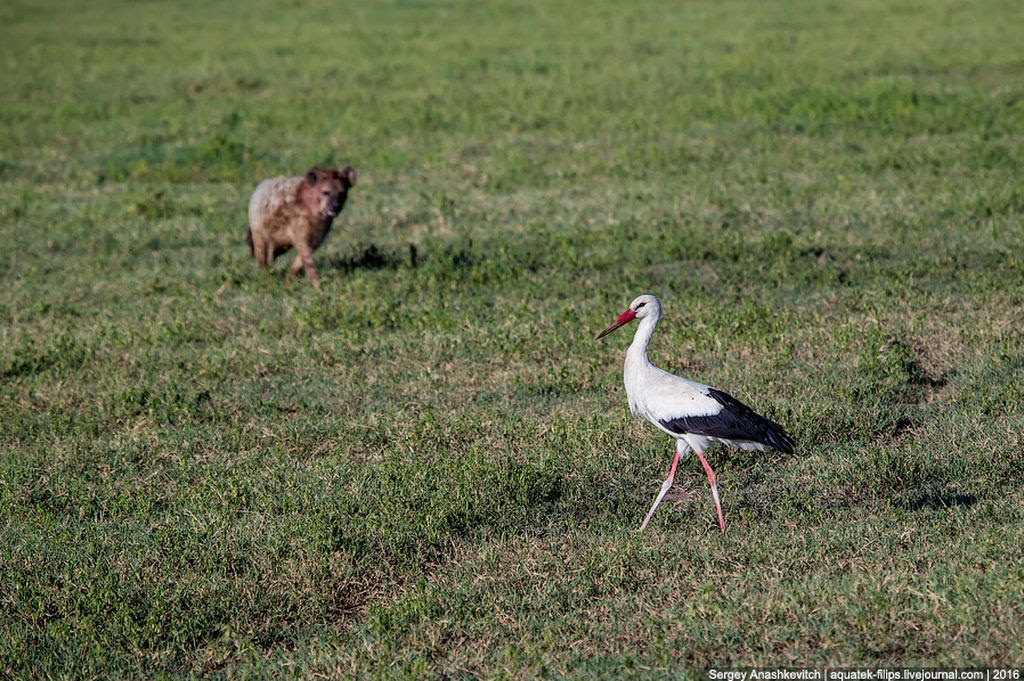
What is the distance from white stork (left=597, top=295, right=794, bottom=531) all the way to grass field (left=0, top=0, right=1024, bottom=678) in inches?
13.3

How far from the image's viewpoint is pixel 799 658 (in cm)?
474

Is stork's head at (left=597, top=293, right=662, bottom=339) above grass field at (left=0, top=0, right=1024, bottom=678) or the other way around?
above

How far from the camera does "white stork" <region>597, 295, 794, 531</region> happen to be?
590 cm

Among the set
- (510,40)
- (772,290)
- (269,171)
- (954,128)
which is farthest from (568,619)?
(510,40)

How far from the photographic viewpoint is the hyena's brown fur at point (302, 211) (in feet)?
35.1

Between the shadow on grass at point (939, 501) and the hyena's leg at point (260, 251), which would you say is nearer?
the shadow on grass at point (939, 501)

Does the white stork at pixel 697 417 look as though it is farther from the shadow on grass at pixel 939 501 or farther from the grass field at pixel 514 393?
the shadow on grass at pixel 939 501

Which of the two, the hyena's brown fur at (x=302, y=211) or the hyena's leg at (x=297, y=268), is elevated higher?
the hyena's brown fur at (x=302, y=211)

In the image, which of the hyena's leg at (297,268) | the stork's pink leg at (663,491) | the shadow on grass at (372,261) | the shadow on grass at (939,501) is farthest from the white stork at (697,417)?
the hyena's leg at (297,268)

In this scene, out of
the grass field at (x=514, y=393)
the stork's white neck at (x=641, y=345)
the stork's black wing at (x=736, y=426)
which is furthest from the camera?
the stork's white neck at (x=641, y=345)

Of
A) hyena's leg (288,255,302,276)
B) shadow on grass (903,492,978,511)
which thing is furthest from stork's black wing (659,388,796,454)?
hyena's leg (288,255,302,276)

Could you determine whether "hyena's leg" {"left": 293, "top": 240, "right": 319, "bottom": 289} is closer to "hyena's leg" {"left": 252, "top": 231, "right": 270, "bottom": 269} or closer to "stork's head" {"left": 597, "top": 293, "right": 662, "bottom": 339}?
"hyena's leg" {"left": 252, "top": 231, "right": 270, "bottom": 269}

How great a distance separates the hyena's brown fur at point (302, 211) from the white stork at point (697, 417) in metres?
4.96

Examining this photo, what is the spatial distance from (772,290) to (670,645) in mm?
5396
